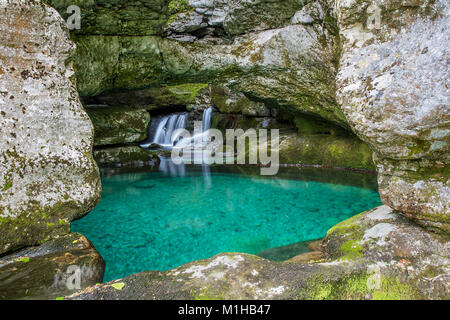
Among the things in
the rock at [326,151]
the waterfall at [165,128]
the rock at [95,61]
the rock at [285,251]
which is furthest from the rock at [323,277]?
the waterfall at [165,128]

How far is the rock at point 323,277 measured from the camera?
94.1 inches

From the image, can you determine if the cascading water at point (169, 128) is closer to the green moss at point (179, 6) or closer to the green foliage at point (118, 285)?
the green moss at point (179, 6)

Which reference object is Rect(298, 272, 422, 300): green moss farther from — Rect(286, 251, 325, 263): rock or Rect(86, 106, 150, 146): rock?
Rect(86, 106, 150, 146): rock

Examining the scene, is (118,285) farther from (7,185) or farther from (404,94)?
(404,94)

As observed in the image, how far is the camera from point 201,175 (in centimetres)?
1045

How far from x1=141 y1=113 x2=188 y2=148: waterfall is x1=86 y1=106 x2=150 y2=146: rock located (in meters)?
2.68

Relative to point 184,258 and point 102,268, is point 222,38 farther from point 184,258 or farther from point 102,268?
point 102,268

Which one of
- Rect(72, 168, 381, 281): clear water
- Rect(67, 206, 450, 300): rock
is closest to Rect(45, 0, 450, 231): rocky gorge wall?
Rect(67, 206, 450, 300): rock

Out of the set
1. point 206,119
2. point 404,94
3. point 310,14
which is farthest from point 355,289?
point 206,119

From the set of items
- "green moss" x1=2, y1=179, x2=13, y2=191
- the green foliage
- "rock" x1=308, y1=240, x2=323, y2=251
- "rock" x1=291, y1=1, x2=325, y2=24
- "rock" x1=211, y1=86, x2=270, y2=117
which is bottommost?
"rock" x1=308, y1=240, x2=323, y2=251

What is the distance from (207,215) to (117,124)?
7.32 m

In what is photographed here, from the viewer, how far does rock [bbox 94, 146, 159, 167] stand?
1185cm

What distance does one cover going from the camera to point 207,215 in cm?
654

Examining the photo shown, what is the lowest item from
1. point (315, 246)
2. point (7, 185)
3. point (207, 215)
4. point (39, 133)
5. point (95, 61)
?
point (207, 215)
